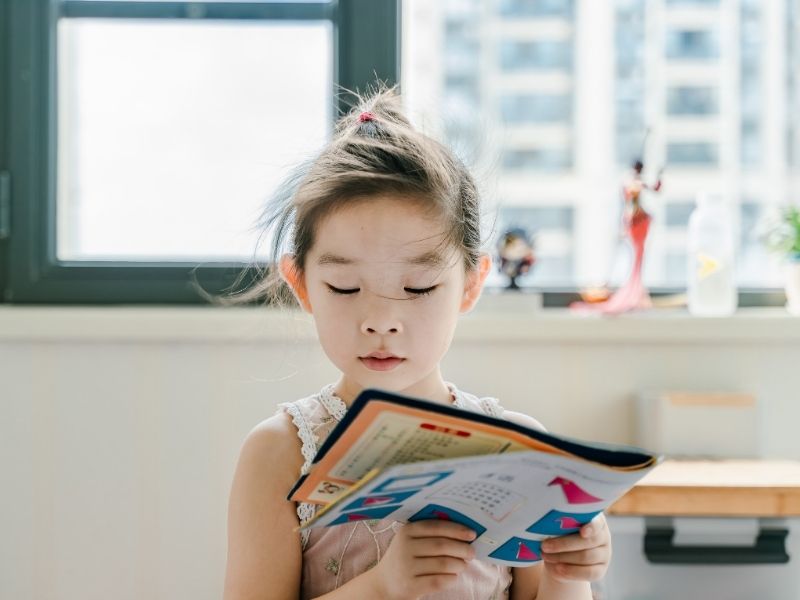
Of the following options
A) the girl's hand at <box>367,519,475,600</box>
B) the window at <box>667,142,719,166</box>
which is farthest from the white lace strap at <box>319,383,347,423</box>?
the window at <box>667,142,719,166</box>

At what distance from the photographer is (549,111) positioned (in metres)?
2.03

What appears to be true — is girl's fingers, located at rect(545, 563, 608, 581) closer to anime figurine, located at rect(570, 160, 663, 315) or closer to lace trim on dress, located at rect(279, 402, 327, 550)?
lace trim on dress, located at rect(279, 402, 327, 550)

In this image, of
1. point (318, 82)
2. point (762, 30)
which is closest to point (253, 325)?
point (318, 82)

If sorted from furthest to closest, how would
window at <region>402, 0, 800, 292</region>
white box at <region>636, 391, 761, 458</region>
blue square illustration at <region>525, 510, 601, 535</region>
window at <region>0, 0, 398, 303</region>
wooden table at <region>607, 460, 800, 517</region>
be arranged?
window at <region>402, 0, 800, 292</region> → window at <region>0, 0, 398, 303</region> → white box at <region>636, 391, 761, 458</region> → wooden table at <region>607, 460, 800, 517</region> → blue square illustration at <region>525, 510, 601, 535</region>

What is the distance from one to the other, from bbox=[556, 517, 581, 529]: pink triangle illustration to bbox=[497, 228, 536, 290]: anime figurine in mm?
957

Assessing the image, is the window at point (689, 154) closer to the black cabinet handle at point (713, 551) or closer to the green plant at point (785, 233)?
the green plant at point (785, 233)

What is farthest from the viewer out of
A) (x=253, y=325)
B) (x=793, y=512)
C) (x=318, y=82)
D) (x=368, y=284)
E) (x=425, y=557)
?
(x=318, y=82)

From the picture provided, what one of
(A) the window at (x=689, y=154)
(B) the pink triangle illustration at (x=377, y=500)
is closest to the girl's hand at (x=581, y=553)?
(B) the pink triangle illustration at (x=377, y=500)

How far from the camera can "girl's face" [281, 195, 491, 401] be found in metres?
0.95

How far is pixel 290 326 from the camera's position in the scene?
5.43ft

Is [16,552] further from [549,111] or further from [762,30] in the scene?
[762,30]

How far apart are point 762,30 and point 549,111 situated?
0.50m

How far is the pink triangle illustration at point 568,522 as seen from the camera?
812 mm

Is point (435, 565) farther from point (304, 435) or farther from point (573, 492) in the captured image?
point (304, 435)
